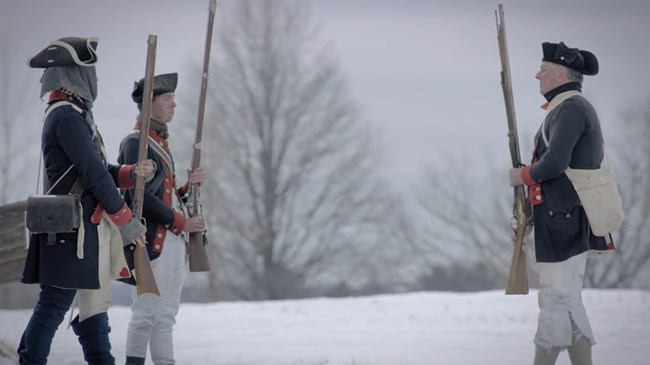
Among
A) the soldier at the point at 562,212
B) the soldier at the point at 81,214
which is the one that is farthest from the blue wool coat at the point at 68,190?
the soldier at the point at 562,212

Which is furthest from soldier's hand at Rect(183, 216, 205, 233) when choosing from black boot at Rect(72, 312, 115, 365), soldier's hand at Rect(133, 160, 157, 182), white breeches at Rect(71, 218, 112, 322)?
black boot at Rect(72, 312, 115, 365)

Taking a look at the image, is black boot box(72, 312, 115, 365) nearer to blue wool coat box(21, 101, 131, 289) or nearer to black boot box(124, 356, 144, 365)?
blue wool coat box(21, 101, 131, 289)

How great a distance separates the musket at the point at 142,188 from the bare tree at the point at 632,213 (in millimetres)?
16453

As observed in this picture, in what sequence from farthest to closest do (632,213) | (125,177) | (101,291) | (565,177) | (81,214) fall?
1. (632,213)
2. (565,177)
3. (125,177)
4. (101,291)
5. (81,214)

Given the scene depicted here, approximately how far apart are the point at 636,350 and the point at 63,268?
4.36 m

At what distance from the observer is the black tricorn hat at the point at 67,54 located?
602 cm

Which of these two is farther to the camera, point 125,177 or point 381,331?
point 381,331

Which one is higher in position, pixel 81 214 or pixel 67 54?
pixel 67 54

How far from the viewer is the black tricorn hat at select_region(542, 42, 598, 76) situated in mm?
6641

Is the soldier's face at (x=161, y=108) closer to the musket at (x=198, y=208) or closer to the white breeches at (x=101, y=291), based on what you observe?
the musket at (x=198, y=208)

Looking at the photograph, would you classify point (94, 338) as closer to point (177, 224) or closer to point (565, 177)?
point (177, 224)

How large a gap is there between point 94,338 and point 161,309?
0.56 meters

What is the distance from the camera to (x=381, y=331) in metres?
9.60

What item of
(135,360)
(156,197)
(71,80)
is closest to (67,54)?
(71,80)
